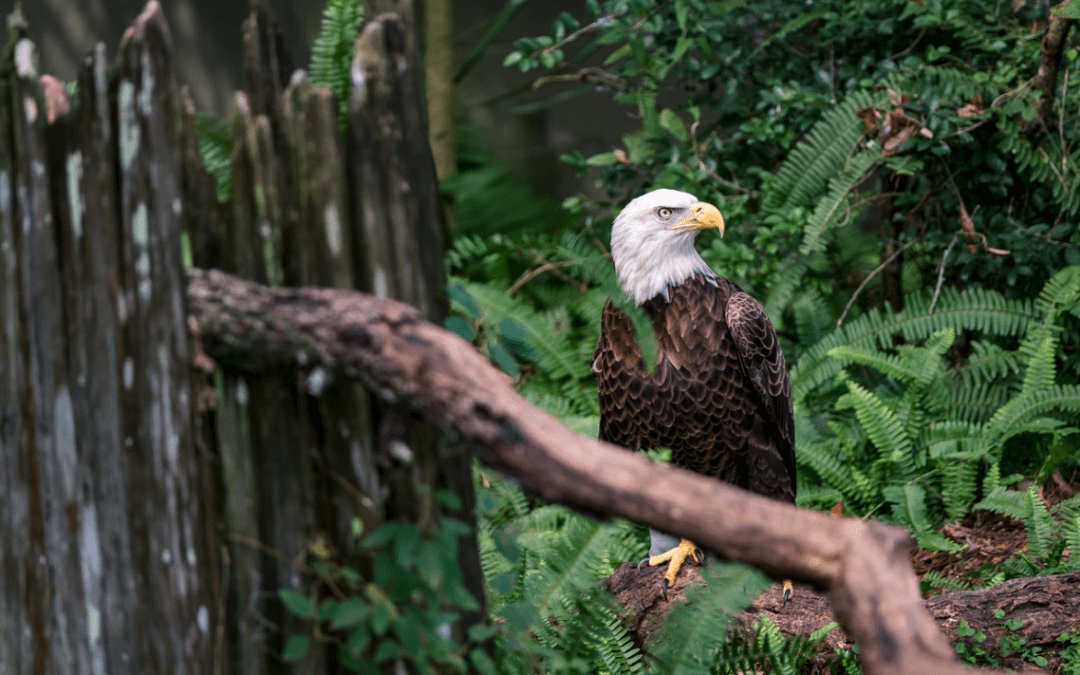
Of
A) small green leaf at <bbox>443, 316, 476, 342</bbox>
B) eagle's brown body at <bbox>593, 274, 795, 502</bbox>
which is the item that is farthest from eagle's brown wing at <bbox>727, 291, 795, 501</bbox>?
small green leaf at <bbox>443, 316, 476, 342</bbox>

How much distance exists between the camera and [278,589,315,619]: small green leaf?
1.35 meters

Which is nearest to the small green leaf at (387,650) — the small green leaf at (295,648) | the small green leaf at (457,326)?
the small green leaf at (295,648)

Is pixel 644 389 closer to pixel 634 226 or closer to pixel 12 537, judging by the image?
pixel 634 226

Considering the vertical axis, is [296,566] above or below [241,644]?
above

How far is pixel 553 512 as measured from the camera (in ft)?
13.2

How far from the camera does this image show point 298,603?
1353mm

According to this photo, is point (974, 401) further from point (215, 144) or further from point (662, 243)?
point (215, 144)

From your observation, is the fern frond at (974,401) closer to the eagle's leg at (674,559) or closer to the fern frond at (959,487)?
the fern frond at (959,487)

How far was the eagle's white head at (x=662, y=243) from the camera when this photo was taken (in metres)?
3.54

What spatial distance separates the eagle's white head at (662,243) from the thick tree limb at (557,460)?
2.29m

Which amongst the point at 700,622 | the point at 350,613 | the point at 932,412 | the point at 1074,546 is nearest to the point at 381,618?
the point at 350,613

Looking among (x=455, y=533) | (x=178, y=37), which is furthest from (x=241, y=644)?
(x=178, y=37)

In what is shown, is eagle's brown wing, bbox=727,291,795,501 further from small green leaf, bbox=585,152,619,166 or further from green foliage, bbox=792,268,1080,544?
small green leaf, bbox=585,152,619,166

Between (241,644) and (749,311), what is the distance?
2.44m
